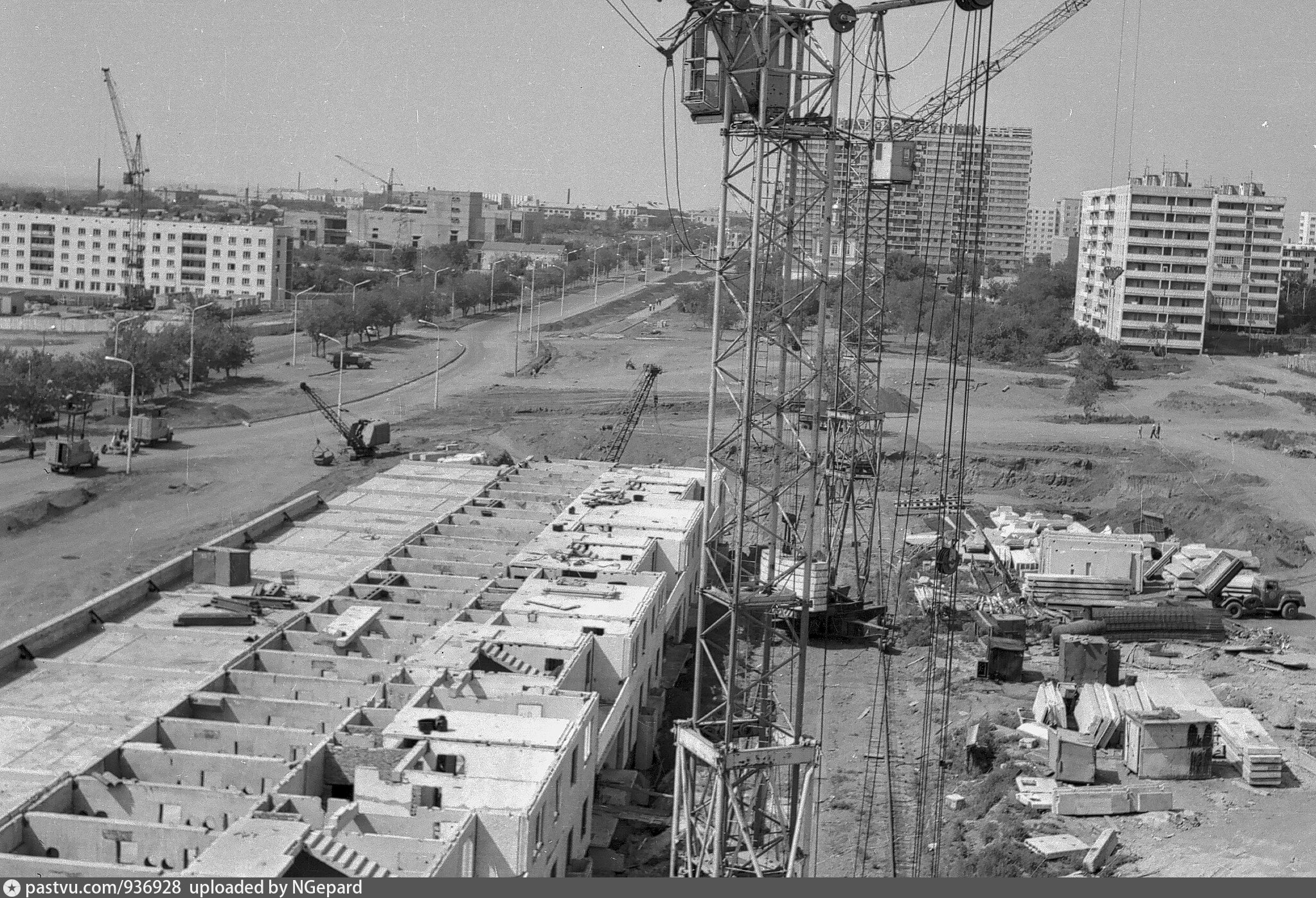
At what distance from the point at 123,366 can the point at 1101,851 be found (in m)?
33.7

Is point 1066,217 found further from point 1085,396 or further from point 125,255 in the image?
point 1085,396

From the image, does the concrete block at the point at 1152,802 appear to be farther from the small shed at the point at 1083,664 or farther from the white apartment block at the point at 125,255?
the white apartment block at the point at 125,255

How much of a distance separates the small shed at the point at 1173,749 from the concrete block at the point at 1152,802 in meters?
0.68

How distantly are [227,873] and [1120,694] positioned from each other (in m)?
11.6

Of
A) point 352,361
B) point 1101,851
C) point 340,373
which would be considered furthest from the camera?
point 352,361

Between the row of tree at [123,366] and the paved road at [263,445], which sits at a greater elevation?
→ the row of tree at [123,366]

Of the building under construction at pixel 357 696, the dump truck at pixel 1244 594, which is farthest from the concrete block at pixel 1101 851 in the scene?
the dump truck at pixel 1244 594

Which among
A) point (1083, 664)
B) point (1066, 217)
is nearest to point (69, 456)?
point (1083, 664)

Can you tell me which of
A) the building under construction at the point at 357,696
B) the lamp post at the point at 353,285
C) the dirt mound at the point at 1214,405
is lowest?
the building under construction at the point at 357,696

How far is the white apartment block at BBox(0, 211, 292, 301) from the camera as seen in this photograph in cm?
7150

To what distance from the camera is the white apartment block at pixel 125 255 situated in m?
71.5

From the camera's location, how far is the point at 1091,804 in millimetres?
15375

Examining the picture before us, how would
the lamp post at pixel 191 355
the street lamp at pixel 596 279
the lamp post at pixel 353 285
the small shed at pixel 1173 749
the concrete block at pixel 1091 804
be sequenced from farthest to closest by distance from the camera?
the street lamp at pixel 596 279, the lamp post at pixel 353 285, the lamp post at pixel 191 355, the small shed at pixel 1173 749, the concrete block at pixel 1091 804

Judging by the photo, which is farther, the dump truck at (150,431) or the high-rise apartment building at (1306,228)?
the high-rise apartment building at (1306,228)
